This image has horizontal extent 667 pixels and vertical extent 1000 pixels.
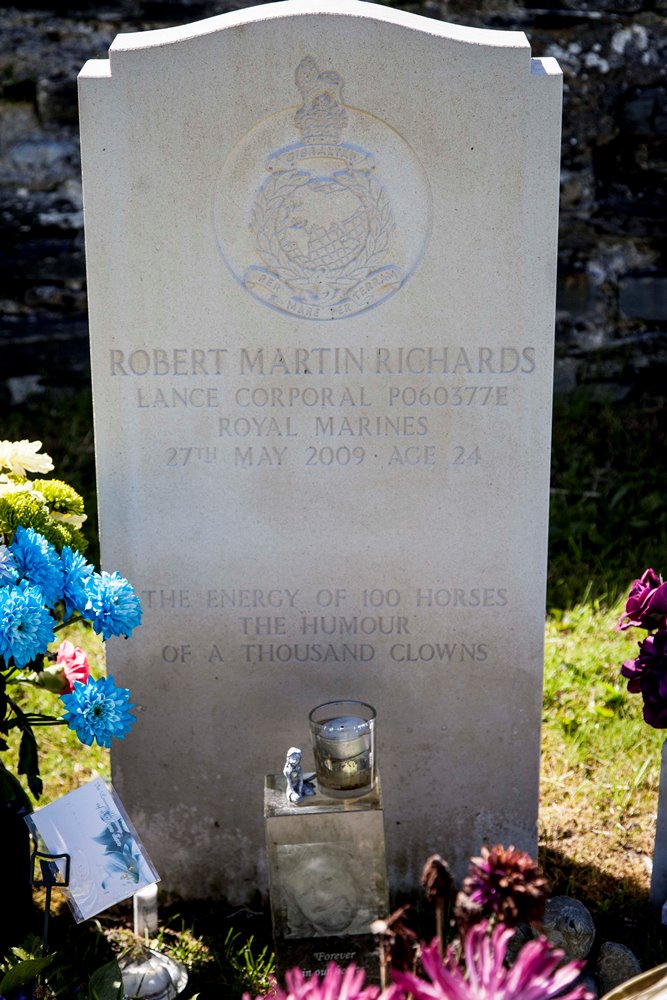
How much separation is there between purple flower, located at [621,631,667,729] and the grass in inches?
19.6

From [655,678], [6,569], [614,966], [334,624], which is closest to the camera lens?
[6,569]

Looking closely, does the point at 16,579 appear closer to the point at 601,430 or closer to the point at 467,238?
the point at 467,238

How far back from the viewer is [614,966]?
2.20m

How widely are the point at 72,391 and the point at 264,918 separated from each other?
2.91 metres

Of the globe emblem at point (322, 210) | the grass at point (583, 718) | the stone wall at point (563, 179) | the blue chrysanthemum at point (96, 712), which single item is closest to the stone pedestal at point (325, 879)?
the grass at point (583, 718)

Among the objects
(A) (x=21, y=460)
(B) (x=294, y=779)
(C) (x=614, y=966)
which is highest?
(A) (x=21, y=460)

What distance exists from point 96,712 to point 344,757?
0.49 m

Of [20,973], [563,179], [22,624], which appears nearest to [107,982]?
[20,973]

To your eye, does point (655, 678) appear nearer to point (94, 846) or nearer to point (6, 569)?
point (94, 846)

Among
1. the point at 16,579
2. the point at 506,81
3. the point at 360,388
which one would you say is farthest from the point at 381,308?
the point at 16,579

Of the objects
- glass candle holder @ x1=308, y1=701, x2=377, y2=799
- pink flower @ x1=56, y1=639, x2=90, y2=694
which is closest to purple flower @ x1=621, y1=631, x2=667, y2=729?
glass candle holder @ x1=308, y1=701, x2=377, y2=799

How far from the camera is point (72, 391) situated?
15.9ft

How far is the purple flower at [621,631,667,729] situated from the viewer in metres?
2.30

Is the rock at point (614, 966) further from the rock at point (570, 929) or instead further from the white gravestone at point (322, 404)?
the white gravestone at point (322, 404)
